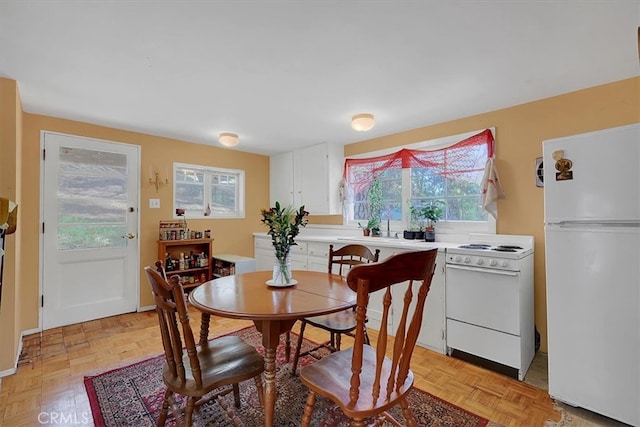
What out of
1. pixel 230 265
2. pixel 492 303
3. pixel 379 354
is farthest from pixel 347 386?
pixel 230 265

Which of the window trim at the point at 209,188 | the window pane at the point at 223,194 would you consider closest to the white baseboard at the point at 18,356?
the window trim at the point at 209,188

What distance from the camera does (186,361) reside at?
1560 mm

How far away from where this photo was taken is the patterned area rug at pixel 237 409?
169 centimetres

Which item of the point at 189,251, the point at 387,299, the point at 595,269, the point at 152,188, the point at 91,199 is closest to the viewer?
the point at 387,299

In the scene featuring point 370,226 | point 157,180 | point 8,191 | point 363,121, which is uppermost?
point 363,121

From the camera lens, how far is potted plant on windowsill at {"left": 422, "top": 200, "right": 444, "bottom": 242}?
3139 mm

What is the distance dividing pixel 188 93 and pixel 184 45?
2.47 ft

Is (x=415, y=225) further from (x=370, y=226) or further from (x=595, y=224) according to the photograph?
(x=595, y=224)

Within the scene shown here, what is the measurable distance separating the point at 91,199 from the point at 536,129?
4.49 m

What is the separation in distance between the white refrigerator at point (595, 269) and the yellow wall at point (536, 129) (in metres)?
0.83

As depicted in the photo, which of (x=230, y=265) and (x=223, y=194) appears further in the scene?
(x=223, y=194)

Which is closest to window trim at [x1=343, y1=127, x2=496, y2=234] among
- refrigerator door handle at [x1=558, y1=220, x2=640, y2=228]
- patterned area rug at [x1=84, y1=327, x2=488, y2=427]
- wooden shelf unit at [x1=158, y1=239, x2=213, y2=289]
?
refrigerator door handle at [x1=558, y1=220, x2=640, y2=228]

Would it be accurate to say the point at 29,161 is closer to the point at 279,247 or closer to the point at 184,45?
the point at 184,45

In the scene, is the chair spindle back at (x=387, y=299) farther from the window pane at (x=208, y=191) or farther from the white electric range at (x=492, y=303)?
the window pane at (x=208, y=191)
